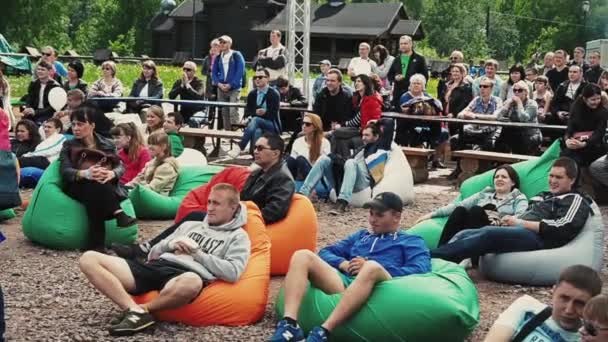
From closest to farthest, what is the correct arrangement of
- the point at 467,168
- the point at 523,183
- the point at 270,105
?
the point at 523,183 < the point at 467,168 < the point at 270,105

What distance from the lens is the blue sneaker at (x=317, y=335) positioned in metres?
5.66

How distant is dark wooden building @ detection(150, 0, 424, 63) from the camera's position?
52.1 m

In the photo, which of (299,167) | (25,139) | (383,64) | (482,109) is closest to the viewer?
(299,167)

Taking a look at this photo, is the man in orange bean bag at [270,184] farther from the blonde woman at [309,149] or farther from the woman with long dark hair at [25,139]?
the woman with long dark hair at [25,139]

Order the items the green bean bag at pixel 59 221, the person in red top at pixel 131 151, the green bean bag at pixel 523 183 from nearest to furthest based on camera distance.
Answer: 1. the green bean bag at pixel 523 183
2. the green bean bag at pixel 59 221
3. the person in red top at pixel 131 151

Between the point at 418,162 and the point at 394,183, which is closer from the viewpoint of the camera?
the point at 394,183

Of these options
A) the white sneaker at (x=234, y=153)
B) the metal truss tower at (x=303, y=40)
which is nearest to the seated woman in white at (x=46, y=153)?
the white sneaker at (x=234, y=153)

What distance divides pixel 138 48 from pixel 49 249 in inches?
2516

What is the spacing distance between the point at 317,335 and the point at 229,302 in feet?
2.78

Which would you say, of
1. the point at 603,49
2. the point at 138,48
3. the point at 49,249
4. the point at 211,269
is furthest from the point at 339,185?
the point at 138,48

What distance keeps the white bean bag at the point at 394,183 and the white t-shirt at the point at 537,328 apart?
610cm

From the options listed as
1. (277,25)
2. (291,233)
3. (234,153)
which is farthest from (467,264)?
(277,25)

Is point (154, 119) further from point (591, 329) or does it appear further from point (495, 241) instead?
point (591, 329)

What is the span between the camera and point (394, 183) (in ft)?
36.7
